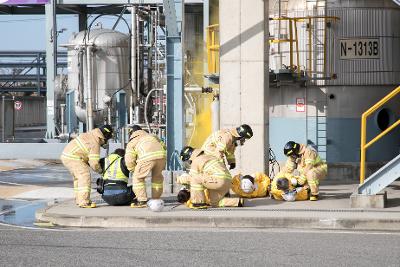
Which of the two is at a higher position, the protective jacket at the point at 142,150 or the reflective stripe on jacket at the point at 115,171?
the protective jacket at the point at 142,150

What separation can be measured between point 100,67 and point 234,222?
71.1ft

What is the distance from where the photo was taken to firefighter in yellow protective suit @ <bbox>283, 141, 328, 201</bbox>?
53.0 feet

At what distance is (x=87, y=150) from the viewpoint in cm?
1538

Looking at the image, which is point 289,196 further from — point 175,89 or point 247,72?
point 175,89

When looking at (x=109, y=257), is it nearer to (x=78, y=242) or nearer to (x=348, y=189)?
(x=78, y=242)

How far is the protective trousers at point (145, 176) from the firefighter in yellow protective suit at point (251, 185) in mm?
1748

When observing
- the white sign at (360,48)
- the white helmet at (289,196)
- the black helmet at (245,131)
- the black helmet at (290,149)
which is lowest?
the white helmet at (289,196)

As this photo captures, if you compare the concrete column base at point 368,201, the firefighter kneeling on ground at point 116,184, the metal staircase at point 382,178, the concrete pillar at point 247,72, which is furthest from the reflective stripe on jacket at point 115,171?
the metal staircase at point 382,178

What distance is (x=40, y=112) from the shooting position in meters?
73.9

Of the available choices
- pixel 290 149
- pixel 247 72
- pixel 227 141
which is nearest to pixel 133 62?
pixel 247 72

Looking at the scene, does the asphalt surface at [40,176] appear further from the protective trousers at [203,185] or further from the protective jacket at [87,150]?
the protective trousers at [203,185]

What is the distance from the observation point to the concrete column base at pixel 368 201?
574 inches

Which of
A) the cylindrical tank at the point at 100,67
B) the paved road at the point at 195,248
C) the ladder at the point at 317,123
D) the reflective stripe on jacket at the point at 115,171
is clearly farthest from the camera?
the cylindrical tank at the point at 100,67

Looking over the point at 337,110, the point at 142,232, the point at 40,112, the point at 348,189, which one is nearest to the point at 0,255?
the point at 142,232
